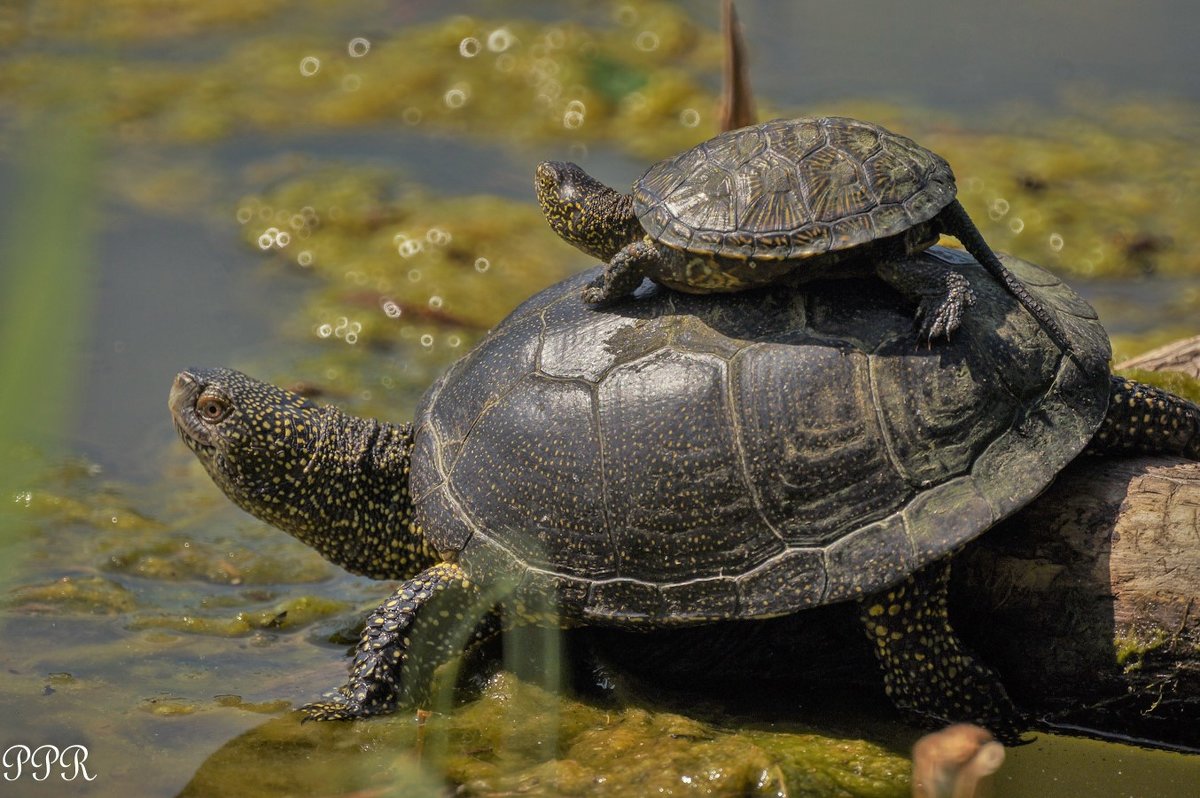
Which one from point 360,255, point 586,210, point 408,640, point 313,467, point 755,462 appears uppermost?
point 360,255

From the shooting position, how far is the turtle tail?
3.86 m

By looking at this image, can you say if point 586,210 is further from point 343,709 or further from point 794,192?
point 343,709

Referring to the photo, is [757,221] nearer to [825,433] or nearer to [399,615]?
[825,433]

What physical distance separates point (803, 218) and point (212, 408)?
2.45 m

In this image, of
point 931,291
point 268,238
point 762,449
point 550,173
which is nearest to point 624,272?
point 550,173

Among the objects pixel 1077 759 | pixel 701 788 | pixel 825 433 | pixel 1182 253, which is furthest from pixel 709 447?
pixel 1182 253

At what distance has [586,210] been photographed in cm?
419

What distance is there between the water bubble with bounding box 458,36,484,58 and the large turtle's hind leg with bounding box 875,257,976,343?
22.6ft

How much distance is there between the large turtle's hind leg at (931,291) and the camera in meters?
3.70

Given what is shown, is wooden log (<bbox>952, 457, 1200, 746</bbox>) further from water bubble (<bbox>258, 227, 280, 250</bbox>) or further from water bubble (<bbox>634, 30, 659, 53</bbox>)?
water bubble (<bbox>634, 30, 659, 53</bbox>)

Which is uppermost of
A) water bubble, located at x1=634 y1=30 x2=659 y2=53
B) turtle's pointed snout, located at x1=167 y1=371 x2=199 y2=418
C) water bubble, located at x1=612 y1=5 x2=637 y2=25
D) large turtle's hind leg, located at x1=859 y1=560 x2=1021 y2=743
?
water bubble, located at x1=612 y1=5 x2=637 y2=25

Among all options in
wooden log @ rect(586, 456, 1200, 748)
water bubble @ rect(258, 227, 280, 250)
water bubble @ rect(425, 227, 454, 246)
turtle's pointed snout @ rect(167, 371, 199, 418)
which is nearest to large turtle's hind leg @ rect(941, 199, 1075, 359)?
wooden log @ rect(586, 456, 1200, 748)

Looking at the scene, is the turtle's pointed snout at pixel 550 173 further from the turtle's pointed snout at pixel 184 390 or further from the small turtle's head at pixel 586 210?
the turtle's pointed snout at pixel 184 390

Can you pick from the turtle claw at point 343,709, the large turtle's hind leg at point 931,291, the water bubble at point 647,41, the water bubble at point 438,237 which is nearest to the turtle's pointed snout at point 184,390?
the turtle claw at point 343,709
